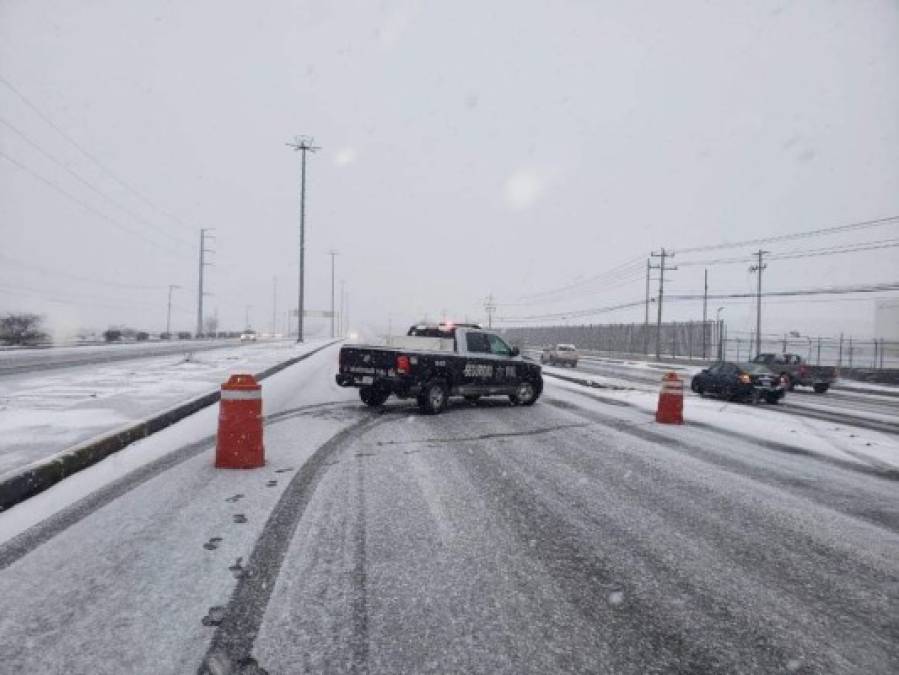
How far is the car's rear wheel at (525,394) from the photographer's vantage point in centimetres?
1334

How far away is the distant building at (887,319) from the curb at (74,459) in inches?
4901

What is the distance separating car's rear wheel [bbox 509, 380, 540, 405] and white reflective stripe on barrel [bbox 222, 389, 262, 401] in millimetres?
7708

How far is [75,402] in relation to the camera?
10078mm

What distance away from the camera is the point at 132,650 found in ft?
8.79

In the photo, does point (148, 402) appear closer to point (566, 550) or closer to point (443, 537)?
point (443, 537)

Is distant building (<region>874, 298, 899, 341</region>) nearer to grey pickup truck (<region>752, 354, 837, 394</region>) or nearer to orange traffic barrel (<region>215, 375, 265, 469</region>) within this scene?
grey pickup truck (<region>752, 354, 837, 394</region>)

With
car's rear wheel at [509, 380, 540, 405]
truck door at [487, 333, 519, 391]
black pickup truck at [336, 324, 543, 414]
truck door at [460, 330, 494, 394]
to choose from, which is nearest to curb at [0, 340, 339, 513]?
black pickup truck at [336, 324, 543, 414]

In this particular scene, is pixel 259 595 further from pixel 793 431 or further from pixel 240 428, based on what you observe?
pixel 793 431

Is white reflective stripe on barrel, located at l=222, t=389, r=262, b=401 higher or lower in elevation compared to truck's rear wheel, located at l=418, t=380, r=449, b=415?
higher

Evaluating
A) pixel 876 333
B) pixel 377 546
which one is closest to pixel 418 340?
pixel 377 546

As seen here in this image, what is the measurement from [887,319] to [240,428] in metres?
130

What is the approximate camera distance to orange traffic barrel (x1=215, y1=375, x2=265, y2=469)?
6289 millimetres

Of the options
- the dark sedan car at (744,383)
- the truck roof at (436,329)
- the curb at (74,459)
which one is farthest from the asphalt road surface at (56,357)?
the dark sedan car at (744,383)

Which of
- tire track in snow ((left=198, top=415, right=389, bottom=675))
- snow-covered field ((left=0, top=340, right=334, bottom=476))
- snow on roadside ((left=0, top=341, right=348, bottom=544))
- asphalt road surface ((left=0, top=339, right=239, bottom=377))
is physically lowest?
snow on roadside ((left=0, top=341, right=348, bottom=544))
